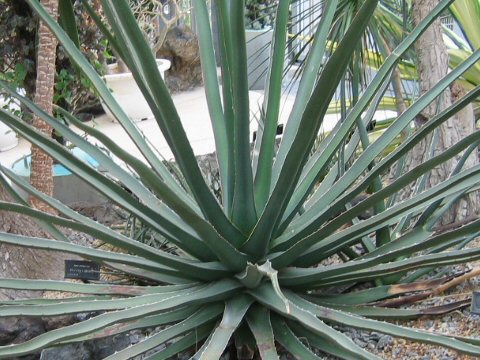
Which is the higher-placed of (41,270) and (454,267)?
(454,267)

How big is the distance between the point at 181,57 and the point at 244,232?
24.8 ft

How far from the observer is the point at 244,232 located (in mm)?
2039

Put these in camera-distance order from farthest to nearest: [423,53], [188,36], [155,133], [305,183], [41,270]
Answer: [188,36] → [155,133] → [41,270] → [423,53] → [305,183]

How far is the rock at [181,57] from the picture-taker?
9.12m

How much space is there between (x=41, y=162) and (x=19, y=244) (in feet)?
4.05

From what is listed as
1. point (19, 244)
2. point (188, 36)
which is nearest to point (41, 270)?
point (19, 244)

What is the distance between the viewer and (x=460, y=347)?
5.11 feet

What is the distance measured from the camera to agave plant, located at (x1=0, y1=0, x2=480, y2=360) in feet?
5.50

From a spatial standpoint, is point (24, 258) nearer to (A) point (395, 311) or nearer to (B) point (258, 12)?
(B) point (258, 12)

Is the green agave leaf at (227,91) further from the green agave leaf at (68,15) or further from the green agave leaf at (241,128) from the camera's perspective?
the green agave leaf at (68,15)

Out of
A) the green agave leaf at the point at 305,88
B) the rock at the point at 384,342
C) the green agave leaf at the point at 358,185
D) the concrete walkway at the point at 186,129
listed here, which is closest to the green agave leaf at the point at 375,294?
the rock at the point at 384,342

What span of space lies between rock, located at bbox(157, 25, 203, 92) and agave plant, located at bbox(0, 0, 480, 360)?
22.4 ft

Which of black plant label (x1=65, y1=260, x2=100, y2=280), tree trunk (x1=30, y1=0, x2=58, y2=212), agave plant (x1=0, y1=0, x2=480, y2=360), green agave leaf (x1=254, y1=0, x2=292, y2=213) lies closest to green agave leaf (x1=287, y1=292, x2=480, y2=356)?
agave plant (x1=0, y1=0, x2=480, y2=360)

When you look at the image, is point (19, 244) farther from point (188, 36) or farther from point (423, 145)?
point (188, 36)
